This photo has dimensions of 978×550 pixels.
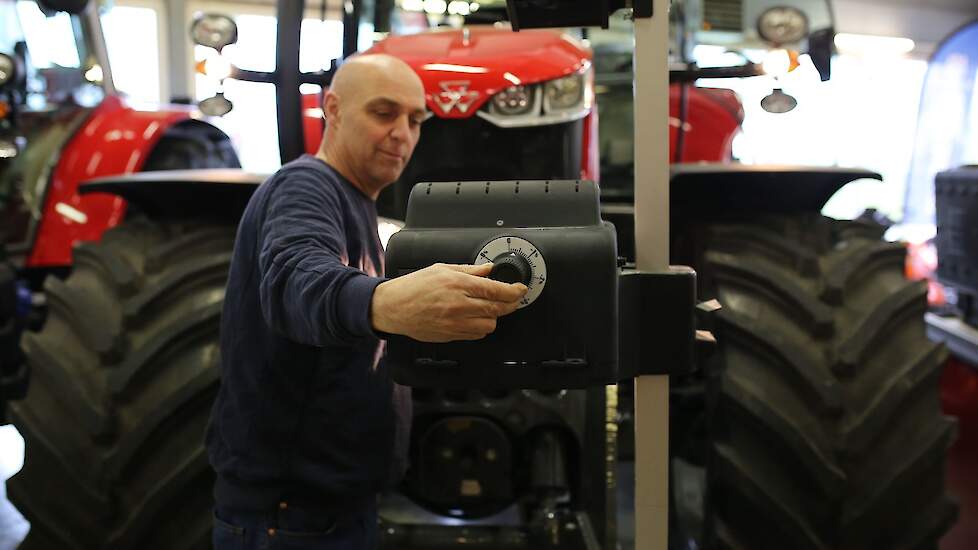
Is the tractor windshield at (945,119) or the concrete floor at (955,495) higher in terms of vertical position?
the tractor windshield at (945,119)

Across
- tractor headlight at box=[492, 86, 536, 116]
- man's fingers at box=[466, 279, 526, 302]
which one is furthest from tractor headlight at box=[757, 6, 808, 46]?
man's fingers at box=[466, 279, 526, 302]

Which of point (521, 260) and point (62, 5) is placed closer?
point (521, 260)

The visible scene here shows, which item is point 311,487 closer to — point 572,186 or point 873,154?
point 572,186

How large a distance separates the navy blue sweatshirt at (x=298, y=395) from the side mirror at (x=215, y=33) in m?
0.86

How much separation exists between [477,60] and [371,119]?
645mm

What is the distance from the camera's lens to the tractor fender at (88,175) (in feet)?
11.0

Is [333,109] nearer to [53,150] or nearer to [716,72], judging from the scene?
[716,72]

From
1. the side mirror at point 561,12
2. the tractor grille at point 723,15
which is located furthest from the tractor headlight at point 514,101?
the tractor grille at point 723,15

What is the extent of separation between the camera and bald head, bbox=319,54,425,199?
1378mm

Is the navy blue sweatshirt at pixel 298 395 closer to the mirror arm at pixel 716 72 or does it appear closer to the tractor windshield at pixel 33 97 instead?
the mirror arm at pixel 716 72

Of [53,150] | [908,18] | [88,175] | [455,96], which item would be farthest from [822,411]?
[908,18]

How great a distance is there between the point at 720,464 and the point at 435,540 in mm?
572

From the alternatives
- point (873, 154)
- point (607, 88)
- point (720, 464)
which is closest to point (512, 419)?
point (720, 464)

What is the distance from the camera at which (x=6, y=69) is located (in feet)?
11.3
